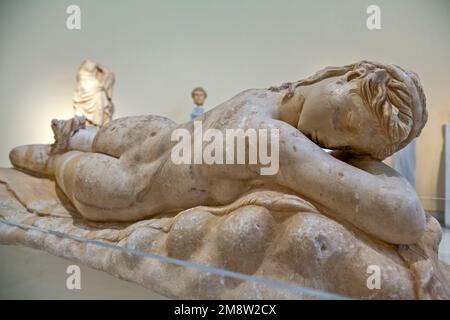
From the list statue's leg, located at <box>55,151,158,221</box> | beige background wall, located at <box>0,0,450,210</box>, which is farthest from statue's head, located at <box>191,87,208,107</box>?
statue's leg, located at <box>55,151,158,221</box>

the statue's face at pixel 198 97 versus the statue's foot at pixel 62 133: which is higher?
the statue's face at pixel 198 97

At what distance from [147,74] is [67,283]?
18.6 feet

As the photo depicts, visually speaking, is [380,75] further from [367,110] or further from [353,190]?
[353,190]

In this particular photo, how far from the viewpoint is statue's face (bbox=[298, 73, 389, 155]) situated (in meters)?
1.46

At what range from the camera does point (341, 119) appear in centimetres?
150

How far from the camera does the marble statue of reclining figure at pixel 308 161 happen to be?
1.34 metres

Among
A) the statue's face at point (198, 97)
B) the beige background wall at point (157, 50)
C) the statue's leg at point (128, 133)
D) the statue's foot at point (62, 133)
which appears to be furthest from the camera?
the statue's face at point (198, 97)

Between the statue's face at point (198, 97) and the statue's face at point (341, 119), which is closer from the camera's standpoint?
the statue's face at point (341, 119)

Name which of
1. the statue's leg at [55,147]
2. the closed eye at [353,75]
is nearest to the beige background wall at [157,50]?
the statue's leg at [55,147]

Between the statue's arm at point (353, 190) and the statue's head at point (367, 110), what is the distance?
5.4 inches

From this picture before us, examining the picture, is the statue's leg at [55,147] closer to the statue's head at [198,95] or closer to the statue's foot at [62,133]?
the statue's foot at [62,133]

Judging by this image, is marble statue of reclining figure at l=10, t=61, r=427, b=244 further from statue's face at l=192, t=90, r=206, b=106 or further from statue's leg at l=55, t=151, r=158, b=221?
statue's face at l=192, t=90, r=206, b=106

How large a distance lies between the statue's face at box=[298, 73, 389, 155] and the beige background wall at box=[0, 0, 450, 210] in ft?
14.1

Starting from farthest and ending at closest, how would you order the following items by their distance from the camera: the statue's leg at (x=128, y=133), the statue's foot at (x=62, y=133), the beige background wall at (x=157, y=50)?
the beige background wall at (x=157, y=50) < the statue's foot at (x=62, y=133) < the statue's leg at (x=128, y=133)
